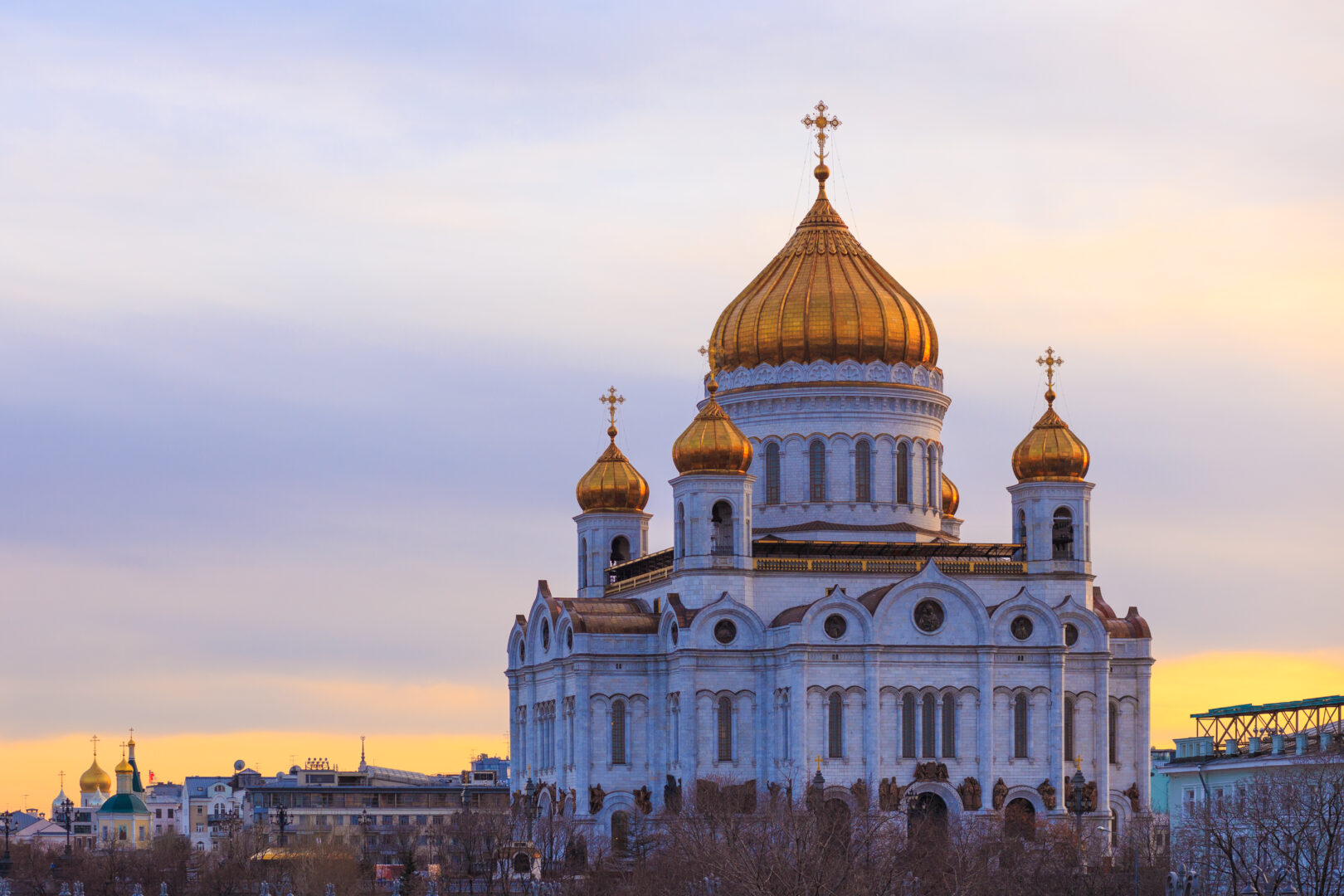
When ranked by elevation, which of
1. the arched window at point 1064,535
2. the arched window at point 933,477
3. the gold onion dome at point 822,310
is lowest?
the arched window at point 1064,535

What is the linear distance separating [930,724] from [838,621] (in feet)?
11.9

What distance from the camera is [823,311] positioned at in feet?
257

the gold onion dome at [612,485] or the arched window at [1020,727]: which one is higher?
the gold onion dome at [612,485]

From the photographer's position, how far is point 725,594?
73438 millimetres

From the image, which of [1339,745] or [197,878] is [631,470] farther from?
[1339,745]

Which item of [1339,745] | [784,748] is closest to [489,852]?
[784,748]

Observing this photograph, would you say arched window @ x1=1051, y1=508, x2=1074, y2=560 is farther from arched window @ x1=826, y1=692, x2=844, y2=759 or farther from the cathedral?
arched window @ x1=826, y1=692, x2=844, y2=759

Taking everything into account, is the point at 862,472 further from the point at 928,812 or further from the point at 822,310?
the point at 928,812

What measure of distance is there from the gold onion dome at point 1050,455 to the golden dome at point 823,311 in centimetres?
428

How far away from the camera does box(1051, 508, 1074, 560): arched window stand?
76062 mm

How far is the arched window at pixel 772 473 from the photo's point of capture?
78.0m

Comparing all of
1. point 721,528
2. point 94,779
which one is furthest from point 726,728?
point 94,779

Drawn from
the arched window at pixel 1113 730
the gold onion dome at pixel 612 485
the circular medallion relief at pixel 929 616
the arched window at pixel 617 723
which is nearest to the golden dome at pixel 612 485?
the gold onion dome at pixel 612 485

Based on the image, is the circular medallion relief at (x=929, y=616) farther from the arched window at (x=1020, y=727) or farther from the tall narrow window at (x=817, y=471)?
the tall narrow window at (x=817, y=471)
